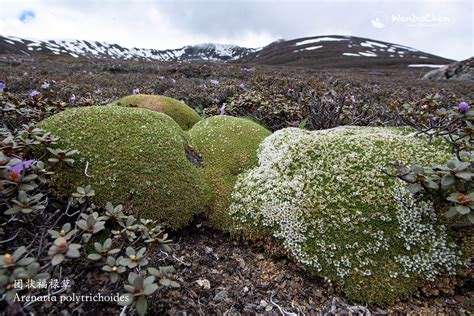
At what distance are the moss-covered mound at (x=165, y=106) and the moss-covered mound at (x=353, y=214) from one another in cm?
264

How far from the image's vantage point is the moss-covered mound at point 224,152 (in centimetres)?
323

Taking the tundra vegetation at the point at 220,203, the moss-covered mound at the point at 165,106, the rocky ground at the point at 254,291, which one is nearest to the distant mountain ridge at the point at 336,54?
the moss-covered mound at the point at 165,106

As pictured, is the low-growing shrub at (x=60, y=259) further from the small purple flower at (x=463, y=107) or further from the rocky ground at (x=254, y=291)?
the small purple flower at (x=463, y=107)

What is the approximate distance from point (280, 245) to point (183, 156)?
141 centimetres

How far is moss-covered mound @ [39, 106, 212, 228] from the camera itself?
283 cm

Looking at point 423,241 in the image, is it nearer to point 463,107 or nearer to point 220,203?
point 463,107

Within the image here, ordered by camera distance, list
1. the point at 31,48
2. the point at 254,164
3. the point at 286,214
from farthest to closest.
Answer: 1. the point at 31,48
2. the point at 254,164
3. the point at 286,214

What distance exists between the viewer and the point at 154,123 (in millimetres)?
3434

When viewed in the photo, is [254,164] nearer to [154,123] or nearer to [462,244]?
[154,123]

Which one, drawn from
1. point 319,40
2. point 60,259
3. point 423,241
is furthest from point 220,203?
point 319,40

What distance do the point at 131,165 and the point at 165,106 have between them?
2847 mm

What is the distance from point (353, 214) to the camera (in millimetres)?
2697

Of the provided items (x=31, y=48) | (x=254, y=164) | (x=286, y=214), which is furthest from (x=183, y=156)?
(x=31, y=48)

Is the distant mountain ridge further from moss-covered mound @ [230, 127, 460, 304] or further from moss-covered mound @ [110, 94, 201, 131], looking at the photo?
moss-covered mound @ [230, 127, 460, 304]
